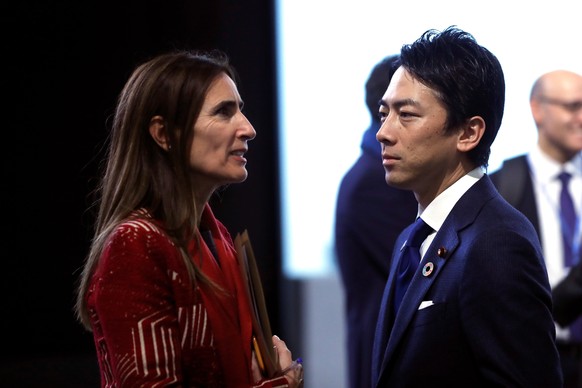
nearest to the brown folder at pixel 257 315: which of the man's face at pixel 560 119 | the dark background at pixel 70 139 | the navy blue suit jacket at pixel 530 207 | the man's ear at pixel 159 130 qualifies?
the man's ear at pixel 159 130

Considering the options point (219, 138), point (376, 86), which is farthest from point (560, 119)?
point (219, 138)

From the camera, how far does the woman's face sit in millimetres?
2119

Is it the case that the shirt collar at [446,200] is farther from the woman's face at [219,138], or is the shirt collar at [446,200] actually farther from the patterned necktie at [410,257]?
the woman's face at [219,138]

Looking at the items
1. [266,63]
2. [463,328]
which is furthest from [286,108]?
[463,328]

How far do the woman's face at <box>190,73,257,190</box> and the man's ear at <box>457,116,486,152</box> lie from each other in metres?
0.51

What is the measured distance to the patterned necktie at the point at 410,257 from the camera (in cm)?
238

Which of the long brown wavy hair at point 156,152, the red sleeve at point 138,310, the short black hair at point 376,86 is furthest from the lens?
the short black hair at point 376,86

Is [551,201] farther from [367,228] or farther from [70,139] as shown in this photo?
[70,139]

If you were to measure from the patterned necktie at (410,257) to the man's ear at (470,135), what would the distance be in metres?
0.20

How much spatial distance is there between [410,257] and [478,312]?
35cm

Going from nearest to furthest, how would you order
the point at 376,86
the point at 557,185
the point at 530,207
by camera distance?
the point at 376,86, the point at 530,207, the point at 557,185

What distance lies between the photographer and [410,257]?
7.88 ft

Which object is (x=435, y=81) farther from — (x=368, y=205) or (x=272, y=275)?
(x=272, y=275)

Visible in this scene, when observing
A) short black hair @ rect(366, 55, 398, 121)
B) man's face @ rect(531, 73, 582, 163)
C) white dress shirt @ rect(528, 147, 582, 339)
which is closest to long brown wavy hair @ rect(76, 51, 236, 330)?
short black hair @ rect(366, 55, 398, 121)
